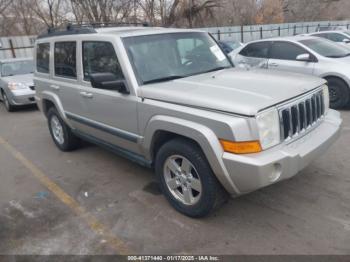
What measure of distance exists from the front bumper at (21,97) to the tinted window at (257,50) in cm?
606

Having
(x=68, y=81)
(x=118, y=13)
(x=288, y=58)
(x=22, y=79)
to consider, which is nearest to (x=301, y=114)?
(x=68, y=81)

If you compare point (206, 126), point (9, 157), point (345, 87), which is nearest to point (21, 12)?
point (9, 157)

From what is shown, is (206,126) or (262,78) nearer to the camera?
(206,126)

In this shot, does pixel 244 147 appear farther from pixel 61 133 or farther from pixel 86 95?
pixel 61 133

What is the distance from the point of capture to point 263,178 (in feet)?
8.36

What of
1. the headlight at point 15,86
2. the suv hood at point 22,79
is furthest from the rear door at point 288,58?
the headlight at point 15,86

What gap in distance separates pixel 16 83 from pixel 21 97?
489 millimetres

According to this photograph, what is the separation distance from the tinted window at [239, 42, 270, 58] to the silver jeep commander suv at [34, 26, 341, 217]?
13.0 feet

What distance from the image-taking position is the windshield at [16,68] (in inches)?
388

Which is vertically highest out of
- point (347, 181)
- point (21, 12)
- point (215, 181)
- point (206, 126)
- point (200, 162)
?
point (21, 12)

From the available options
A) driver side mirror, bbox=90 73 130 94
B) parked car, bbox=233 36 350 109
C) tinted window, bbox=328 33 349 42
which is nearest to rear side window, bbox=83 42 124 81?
driver side mirror, bbox=90 73 130 94

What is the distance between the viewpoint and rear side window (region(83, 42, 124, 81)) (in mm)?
3639

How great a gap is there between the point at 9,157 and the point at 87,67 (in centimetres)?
256

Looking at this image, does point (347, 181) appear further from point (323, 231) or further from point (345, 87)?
point (345, 87)
